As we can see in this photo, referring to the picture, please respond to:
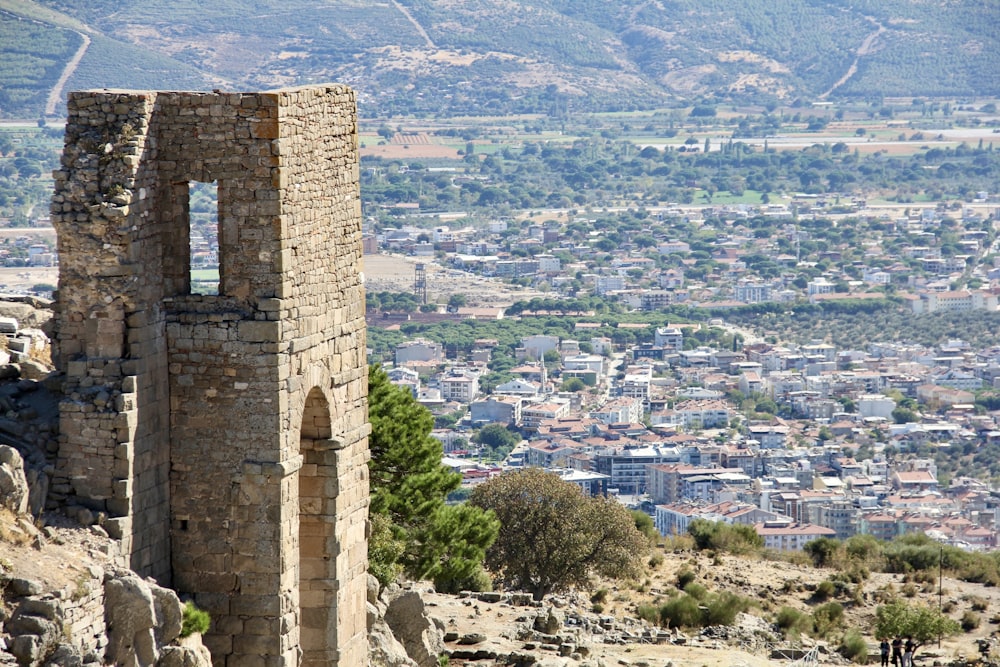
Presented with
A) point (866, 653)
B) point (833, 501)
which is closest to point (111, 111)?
point (866, 653)

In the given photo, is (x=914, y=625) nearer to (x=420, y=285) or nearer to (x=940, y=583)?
(x=940, y=583)

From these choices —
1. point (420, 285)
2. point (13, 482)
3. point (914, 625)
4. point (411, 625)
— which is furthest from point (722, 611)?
point (420, 285)

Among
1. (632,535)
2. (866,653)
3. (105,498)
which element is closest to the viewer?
(105,498)

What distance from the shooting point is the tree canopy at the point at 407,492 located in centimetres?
1795

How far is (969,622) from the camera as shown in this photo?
25.8 metres

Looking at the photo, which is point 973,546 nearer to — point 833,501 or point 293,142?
point 833,501

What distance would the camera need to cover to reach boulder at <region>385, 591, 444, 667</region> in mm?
15078

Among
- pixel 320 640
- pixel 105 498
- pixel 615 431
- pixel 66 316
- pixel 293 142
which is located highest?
pixel 293 142

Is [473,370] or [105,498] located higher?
[105,498]

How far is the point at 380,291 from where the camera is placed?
14512cm

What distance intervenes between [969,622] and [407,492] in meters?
10.8

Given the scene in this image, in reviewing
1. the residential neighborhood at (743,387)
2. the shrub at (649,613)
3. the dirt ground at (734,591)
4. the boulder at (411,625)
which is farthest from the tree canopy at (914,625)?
the residential neighborhood at (743,387)

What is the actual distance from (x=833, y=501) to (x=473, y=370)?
44.8 meters

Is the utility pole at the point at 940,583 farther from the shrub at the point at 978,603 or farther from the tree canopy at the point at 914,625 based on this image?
the shrub at the point at 978,603
